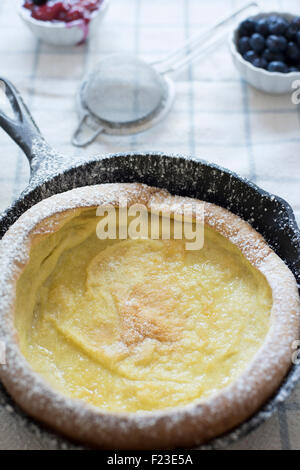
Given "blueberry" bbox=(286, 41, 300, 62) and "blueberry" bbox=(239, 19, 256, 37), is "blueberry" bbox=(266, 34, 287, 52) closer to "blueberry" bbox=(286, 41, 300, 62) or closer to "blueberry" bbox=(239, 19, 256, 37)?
"blueberry" bbox=(286, 41, 300, 62)

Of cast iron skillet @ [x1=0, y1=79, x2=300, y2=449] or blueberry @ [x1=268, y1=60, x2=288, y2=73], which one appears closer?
cast iron skillet @ [x1=0, y1=79, x2=300, y2=449]

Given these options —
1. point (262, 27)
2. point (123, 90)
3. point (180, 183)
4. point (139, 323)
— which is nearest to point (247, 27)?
point (262, 27)

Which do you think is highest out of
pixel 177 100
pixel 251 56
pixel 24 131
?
pixel 24 131

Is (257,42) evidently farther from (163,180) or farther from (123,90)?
(163,180)

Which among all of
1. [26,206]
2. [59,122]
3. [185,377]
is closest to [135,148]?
[59,122]

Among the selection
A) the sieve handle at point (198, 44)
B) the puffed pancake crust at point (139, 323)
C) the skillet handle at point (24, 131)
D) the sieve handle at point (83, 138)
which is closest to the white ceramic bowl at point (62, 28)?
the sieve handle at point (198, 44)

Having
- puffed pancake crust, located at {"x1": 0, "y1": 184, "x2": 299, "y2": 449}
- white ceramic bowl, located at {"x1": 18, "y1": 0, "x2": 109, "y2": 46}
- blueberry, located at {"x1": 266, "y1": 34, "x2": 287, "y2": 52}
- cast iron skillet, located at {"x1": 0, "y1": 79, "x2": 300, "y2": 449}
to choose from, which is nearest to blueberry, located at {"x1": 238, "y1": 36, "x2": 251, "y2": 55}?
blueberry, located at {"x1": 266, "y1": 34, "x2": 287, "y2": 52}
